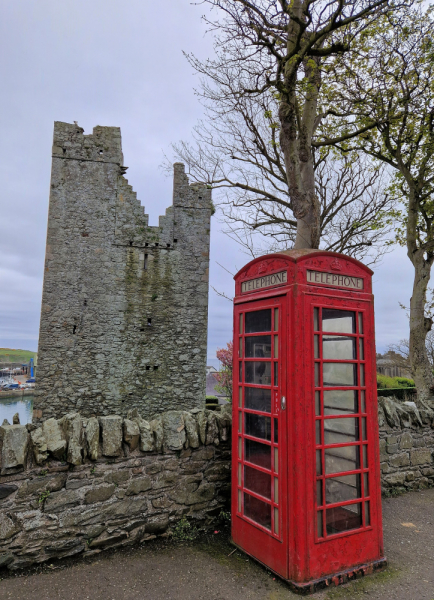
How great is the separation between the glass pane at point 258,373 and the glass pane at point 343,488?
0.95 metres

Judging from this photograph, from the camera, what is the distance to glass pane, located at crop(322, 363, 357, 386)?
9.75 ft

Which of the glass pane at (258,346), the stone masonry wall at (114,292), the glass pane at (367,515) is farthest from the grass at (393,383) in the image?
the glass pane at (258,346)

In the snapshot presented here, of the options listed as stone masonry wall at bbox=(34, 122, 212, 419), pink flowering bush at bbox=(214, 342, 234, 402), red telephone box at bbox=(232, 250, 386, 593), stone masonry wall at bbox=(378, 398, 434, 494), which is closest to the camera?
red telephone box at bbox=(232, 250, 386, 593)

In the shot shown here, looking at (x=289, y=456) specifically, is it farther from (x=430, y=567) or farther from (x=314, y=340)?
(x=430, y=567)

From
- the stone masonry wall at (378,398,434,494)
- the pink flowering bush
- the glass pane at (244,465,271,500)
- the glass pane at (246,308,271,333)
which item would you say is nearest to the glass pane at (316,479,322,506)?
the glass pane at (244,465,271,500)

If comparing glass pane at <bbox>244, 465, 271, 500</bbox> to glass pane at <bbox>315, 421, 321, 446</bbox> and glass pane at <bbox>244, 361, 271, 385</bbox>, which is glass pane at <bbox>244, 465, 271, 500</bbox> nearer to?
glass pane at <bbox>315, 421, 321, 446</bbox>

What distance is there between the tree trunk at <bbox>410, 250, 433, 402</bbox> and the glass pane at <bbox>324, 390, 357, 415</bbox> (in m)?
7.45

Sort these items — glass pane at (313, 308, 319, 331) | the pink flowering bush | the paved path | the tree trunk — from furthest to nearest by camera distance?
the pink flowering bush → the tree trunk → glass pane at (313, 308, 319, 331) → the paved path

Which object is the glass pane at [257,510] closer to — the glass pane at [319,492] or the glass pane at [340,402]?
the glass pane at [319,492]

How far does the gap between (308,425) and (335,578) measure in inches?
46.7

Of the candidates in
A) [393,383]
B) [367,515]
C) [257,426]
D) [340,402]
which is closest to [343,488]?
[367,515]

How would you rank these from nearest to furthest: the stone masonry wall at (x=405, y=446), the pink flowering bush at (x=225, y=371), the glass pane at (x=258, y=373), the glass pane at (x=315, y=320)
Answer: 1. the glass pane at (x=315, y=320)
2. the glass pane at (x=258, y=373)
3. the stone masonry wall at (x=405, y=446)
4. the pink flowering bush at (x=225, y=371)

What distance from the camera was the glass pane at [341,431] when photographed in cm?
291

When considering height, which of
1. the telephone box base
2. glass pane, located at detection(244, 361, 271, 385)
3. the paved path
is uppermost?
glass pane, located at detection(244, 361, 271, 385)
